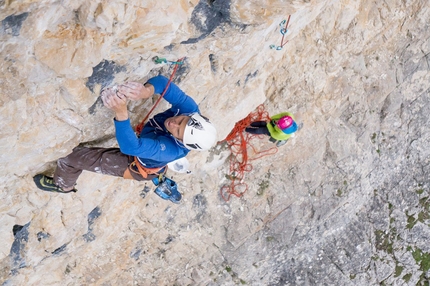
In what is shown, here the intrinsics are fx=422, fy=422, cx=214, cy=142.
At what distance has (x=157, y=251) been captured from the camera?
324 inches

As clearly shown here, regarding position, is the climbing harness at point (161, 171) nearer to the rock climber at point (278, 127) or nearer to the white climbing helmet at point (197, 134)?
the white climbing helmet at point (197, 134)

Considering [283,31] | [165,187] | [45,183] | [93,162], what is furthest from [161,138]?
[283,31]

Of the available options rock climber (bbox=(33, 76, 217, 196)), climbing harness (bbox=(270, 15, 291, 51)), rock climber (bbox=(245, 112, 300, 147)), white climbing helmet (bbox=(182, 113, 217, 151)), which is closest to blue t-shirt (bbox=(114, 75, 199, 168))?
rock climber (bbox=(33, 76, 217, 196))

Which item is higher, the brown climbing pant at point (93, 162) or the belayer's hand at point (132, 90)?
the belayer's hand at point (132, 90)

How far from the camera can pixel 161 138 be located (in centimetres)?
473

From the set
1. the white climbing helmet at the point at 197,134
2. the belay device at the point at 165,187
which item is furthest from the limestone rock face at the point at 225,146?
the belay device at the point at 165,187

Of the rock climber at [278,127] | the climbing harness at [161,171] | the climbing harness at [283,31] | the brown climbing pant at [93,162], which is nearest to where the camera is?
the climbing harness at [161,171]

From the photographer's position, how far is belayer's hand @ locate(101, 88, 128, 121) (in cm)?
412

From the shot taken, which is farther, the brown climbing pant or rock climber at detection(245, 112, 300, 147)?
rock climber at detection(245, 112, 300, 147)

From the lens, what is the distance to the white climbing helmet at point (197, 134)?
4480mm

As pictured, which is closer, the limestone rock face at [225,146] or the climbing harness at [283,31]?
the limestone rock face at [225,146]

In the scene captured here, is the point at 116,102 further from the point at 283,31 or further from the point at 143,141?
the point at 283,31

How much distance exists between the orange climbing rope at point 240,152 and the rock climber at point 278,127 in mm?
175

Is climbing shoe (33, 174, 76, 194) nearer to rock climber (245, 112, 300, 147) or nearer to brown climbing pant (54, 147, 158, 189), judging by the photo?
brown climbing pant (54, 147, 158, 189)
